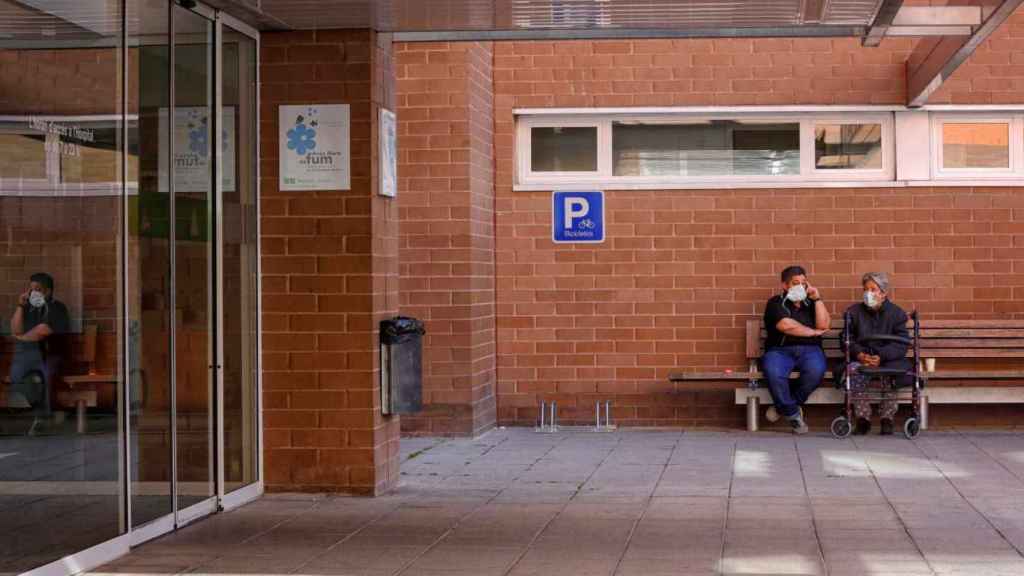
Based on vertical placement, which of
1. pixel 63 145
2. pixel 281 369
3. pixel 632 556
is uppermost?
pixel 63 145

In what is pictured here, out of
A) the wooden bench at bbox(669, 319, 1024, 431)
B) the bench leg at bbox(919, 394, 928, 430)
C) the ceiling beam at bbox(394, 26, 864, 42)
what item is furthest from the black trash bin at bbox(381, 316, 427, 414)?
the bench leg at bbox(919, 394, 928, 430)

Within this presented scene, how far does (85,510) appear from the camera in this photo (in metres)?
7.91

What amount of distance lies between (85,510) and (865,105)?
29.9ft

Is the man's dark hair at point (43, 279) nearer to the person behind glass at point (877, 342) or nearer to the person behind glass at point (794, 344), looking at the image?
the person behind glass at point (794, 344)

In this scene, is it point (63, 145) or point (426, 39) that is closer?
point (63, 145)

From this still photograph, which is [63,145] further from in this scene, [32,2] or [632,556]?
[632,556]

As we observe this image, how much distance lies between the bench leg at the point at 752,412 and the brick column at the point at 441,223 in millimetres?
2362

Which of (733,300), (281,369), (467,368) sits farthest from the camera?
(733,300)

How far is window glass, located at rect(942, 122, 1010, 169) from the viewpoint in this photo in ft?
49.2

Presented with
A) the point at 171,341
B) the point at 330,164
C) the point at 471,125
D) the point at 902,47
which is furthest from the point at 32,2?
the point at 902,47

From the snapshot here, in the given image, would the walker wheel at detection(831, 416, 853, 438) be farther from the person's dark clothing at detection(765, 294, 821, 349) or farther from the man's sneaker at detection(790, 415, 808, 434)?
the person's dark clothing at detection(765, 294, 821, 349)

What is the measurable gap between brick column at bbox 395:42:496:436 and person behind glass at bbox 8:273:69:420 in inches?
266

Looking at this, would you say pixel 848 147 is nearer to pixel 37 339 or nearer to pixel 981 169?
pixel 981 169

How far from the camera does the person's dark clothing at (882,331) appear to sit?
560 inches
